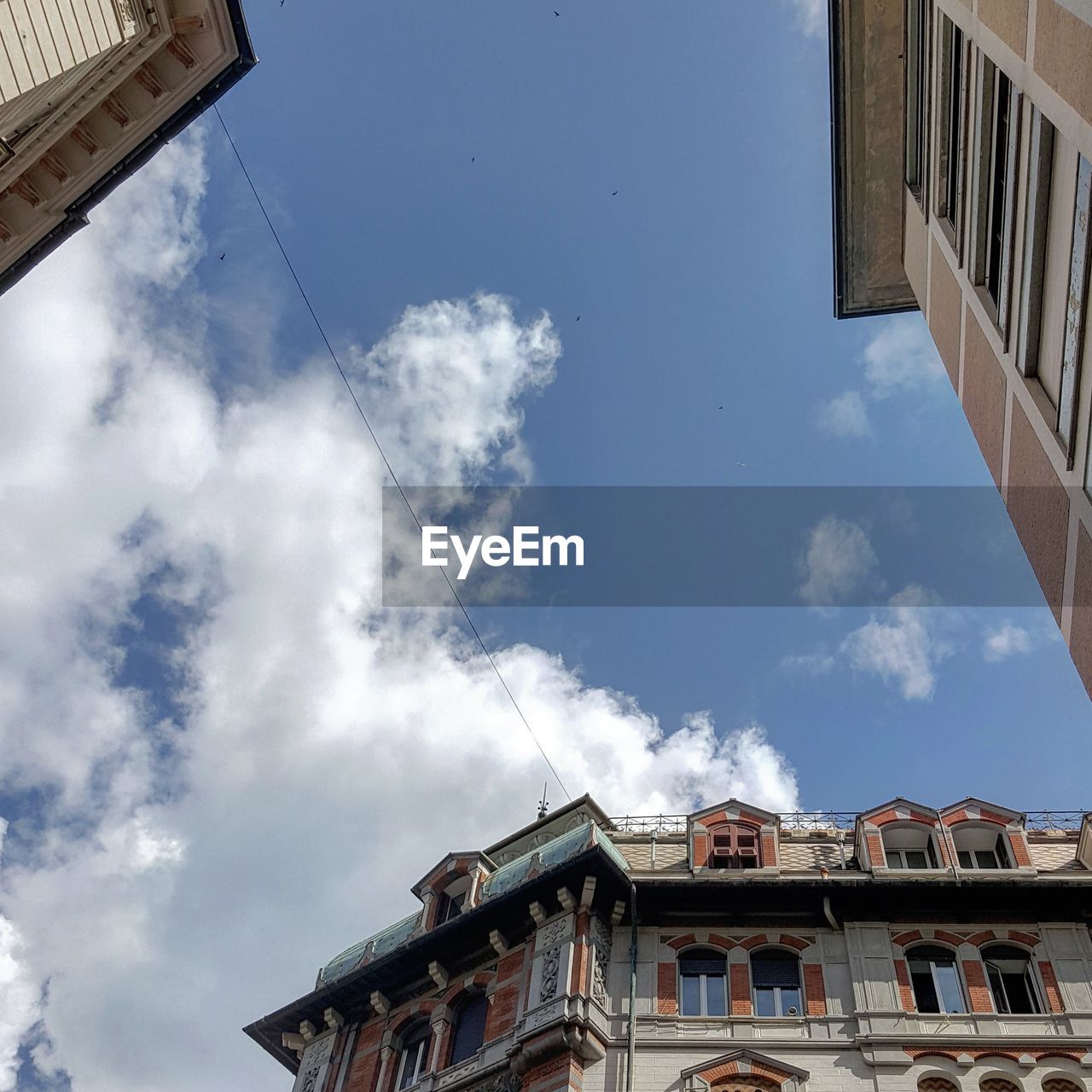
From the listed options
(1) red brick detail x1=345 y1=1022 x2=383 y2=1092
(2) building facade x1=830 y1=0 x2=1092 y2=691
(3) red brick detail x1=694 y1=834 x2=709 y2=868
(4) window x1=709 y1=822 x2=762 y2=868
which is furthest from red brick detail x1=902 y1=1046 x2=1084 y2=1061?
Result: (2) building facade x1=830 y1=0 x2=1092 y2=691

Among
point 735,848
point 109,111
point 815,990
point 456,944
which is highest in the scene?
point 735,848

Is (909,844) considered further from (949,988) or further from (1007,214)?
(1007,214)

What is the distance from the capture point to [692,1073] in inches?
857

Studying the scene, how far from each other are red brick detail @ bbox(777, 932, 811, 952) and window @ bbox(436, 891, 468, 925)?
7.49 m

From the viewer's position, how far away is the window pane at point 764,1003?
2292 cm

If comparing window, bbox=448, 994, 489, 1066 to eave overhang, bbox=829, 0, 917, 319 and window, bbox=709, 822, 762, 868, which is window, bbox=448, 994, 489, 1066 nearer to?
window, bbox=709, 822, 762, 868

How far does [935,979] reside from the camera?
23.1 meters

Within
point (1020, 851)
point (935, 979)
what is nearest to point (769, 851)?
point (935, 979)

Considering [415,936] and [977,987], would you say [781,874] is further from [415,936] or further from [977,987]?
[415,936]

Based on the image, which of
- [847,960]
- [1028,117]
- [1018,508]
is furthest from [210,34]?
[847,960]

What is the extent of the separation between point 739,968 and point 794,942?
1.27 metres

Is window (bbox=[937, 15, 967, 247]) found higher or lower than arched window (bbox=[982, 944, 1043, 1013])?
higher

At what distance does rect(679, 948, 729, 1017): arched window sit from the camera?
76.0ft

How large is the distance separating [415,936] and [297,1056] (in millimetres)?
4948
